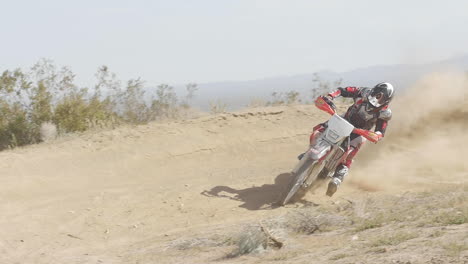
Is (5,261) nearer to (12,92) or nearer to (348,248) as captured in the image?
(348,248)

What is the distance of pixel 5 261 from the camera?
6418 millimetres

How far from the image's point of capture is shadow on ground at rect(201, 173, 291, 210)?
835cm

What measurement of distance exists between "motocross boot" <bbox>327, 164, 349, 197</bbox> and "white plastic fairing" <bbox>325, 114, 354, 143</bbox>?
57 centimetres

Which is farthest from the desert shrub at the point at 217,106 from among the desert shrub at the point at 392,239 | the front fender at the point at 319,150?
the desert shrub at the point at 392,239

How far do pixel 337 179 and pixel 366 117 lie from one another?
46.9 inches

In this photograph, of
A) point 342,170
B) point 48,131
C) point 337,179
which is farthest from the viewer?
point 48,131

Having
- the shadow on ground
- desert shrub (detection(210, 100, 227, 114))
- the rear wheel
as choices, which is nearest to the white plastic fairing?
the rear wheel

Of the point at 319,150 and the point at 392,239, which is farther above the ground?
the point at 319,150

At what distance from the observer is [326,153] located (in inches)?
306

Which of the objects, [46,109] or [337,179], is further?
[46,109]

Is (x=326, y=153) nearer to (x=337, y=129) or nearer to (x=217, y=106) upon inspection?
(x=337, y=129)

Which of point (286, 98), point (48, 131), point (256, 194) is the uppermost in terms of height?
point (286, 98)

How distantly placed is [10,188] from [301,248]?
19.1 ft

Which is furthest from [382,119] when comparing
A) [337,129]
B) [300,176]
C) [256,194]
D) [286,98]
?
[286,98]
